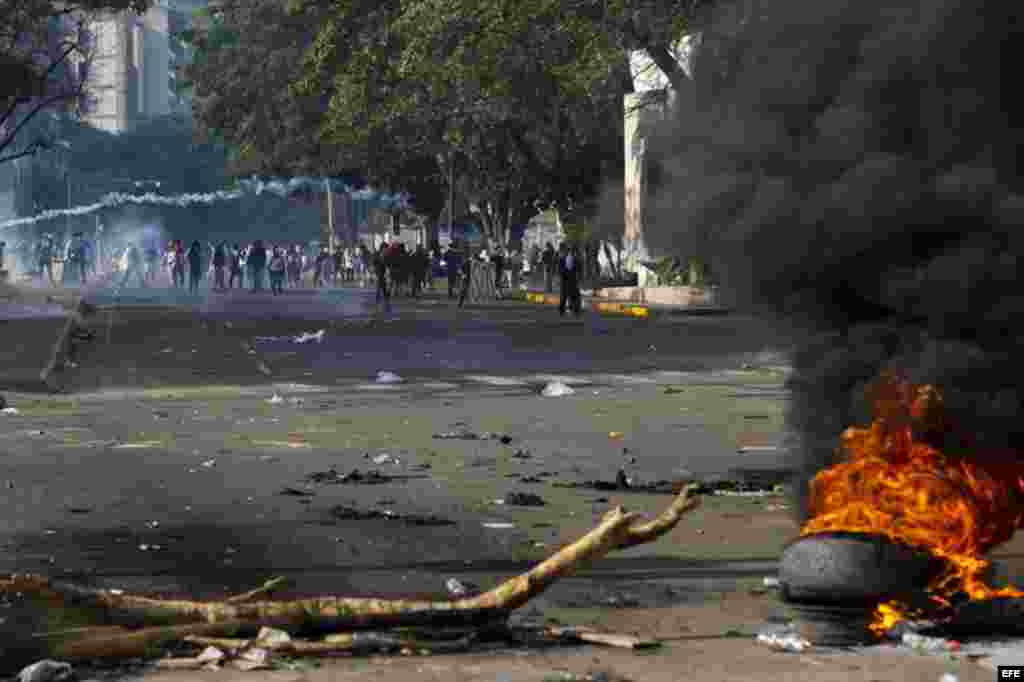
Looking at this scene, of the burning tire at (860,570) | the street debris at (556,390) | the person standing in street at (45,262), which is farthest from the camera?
the person standing in street at (45,262)

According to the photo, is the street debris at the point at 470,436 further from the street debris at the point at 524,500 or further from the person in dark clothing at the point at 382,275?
the person in dark clothing at the point at 382,275

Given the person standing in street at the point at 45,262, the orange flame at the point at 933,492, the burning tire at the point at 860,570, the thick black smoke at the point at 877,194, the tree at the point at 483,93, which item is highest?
the tree at the point at 483,93

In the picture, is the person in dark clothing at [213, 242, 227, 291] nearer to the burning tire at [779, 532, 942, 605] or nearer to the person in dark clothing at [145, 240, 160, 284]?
the person in dark clothing at [145, 240, 160, 284]

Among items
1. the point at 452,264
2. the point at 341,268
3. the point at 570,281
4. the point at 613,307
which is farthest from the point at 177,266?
the point at 570,281

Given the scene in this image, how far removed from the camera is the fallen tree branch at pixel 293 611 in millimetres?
8477

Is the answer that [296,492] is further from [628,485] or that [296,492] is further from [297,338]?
[297,338]

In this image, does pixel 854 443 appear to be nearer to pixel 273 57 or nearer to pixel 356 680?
pixel 356 680

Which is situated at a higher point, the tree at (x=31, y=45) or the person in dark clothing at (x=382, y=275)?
the tree at (x=31, y=45)

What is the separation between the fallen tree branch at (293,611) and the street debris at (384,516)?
4102 mm

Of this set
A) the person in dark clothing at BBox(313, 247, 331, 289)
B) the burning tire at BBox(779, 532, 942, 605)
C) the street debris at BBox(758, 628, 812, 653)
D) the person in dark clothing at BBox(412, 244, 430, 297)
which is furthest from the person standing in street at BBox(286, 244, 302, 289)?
the street debris at BBox(758, 628, 812, 653)

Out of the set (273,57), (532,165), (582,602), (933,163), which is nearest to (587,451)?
(582,602)

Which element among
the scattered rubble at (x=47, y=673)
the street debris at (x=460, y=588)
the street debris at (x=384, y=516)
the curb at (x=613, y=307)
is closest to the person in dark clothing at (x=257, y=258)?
the curb at (x=613, y=307)

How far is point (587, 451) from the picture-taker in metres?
17.6

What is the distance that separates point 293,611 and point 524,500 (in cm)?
540
